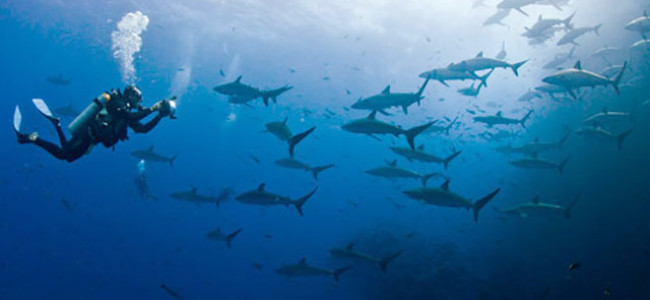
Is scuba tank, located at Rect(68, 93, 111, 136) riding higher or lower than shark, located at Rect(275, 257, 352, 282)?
higher

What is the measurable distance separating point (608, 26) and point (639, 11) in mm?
2714

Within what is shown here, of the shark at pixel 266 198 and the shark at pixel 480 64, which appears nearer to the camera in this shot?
the shark at pixel 266 198

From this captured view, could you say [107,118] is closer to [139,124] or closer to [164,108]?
[139,124]

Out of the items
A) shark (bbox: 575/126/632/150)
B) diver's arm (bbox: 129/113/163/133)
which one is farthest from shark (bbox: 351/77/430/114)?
shark (bbox: 575/126/632/150)

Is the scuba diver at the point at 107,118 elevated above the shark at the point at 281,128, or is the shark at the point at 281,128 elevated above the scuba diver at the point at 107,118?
the scuba diver at the point at 107,118

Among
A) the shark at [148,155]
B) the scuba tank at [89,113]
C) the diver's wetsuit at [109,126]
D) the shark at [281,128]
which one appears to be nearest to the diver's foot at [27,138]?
the diver's wetsuit at [109,126]

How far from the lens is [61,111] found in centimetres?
1653

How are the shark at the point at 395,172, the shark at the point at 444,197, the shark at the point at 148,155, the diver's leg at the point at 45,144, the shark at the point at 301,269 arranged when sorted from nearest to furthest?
the diver's leg at the point at 45,144 → the shark at the point at 444,197 → the shark at the point at 301,269 → the shark at the point at 395,172 → the shark at the point at 148,155

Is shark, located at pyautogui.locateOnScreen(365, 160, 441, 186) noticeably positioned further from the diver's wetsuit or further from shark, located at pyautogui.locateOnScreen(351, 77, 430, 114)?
the diver's wetsuit

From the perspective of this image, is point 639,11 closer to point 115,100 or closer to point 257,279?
point 115,100

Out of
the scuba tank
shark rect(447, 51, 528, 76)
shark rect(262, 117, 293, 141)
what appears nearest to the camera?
the scuba tank

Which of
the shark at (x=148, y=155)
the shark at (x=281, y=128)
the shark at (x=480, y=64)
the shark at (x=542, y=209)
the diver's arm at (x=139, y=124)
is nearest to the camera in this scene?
the diver's arm at (x=139, y=124)

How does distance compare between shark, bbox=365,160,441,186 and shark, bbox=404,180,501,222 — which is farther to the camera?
shark, bbox=365,160,441,186

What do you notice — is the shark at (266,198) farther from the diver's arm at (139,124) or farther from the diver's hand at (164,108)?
the diver's hand at (164,108)
